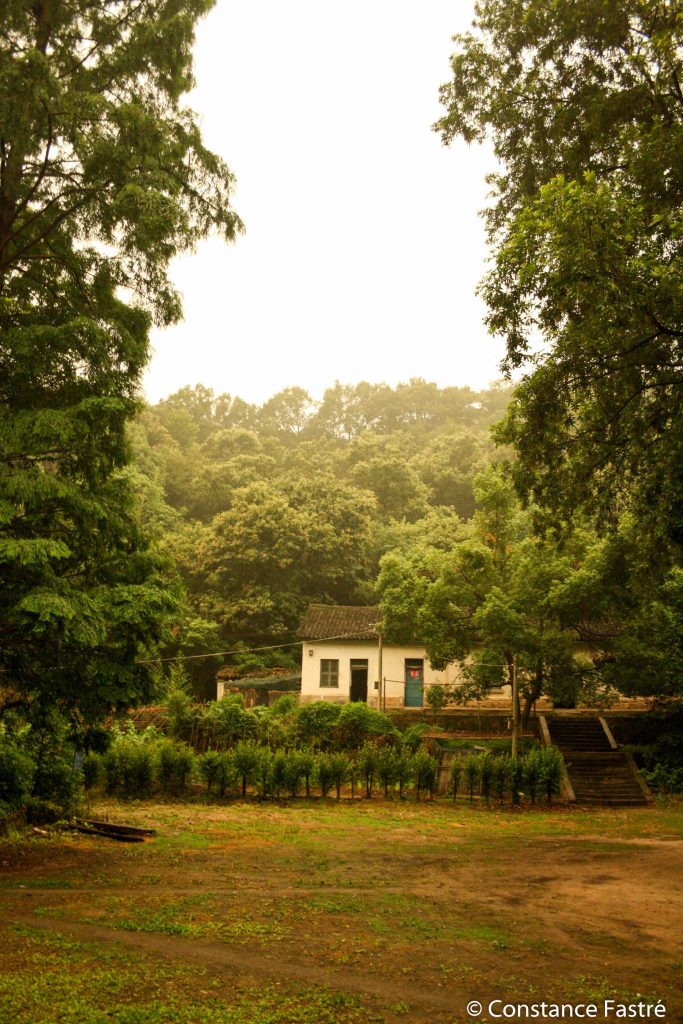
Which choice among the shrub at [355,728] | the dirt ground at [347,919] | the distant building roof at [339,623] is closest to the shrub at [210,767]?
the dirt ground at [347,919]

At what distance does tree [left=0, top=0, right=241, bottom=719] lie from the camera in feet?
29.4

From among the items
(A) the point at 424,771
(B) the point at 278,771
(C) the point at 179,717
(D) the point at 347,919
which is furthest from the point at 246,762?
(D) the point at 347,919

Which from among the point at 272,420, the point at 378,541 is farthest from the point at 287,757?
the point at 272,420

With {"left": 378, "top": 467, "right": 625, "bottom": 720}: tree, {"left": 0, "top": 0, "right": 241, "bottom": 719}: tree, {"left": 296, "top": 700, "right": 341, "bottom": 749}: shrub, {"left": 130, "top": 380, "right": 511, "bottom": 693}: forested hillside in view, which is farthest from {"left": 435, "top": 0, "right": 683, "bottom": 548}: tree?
{"left": 130, "top": 380, "right": 511, "bottom": 693}: forested hillside

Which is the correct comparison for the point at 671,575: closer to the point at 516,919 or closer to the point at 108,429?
the point at 516,919

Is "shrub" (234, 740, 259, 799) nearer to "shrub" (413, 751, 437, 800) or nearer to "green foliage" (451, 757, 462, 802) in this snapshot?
"shrub" (413, 751, 437, 800)

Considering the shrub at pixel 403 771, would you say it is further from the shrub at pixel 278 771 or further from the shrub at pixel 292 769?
the shrub at pixel 278 771

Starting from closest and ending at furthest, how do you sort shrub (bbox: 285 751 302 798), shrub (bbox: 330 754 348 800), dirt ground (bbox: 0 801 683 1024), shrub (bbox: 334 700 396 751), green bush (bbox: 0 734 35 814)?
dirt ground (bbox: 0 801 683 1024) → green bush (bbox: 0 734 35 814) → shrub (bbox: 285 751 302 798) → shrub (bbox: 330 754 348 800) → shrub (bbox: 334 700 396 751)

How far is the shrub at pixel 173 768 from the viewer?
1894 cm

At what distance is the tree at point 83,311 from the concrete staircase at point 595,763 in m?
14.9

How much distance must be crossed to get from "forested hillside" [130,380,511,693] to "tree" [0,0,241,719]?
14452mm

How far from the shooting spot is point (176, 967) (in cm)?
633

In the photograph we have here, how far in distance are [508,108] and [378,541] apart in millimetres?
30802

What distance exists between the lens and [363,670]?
30250 mm
